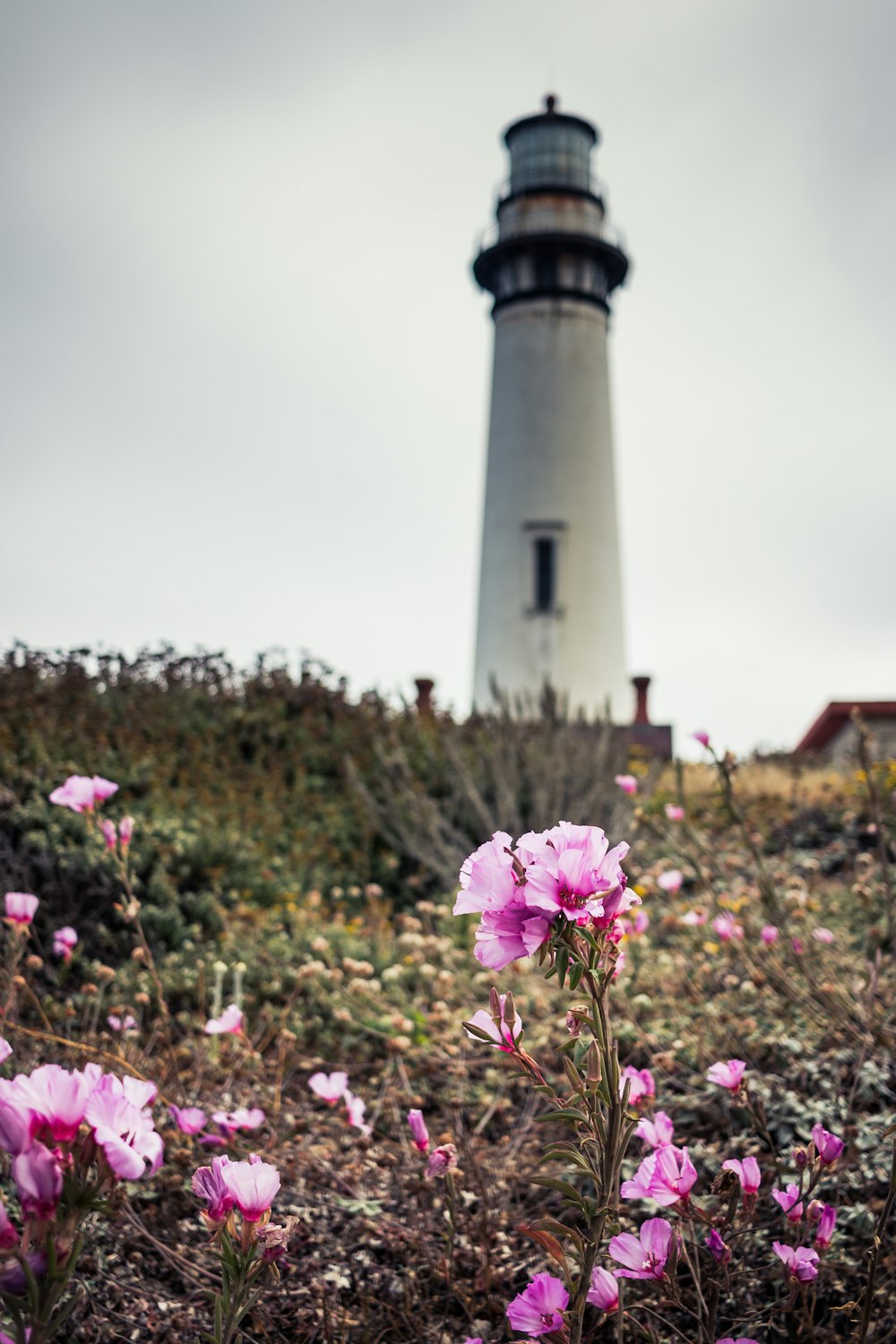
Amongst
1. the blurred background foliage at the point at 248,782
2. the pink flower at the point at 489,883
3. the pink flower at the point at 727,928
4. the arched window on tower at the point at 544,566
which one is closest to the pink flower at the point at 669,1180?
the pink flower at the point at 489,883

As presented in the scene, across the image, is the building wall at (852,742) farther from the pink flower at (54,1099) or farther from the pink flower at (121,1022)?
the pink flower at (54,1099)

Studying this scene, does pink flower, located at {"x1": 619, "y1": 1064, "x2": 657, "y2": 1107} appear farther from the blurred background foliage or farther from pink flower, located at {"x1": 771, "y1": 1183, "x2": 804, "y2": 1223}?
the blurred background foliage

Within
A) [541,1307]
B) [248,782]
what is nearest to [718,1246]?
[541,1307]

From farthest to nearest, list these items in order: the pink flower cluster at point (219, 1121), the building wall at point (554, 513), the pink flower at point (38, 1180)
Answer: the building wall at point (554, 513), the pink flower cluster at point (219, 1121), the pink flower at point (38, 1180)

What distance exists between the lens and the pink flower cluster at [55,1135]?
3.16 feet

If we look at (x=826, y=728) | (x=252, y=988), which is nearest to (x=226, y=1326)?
(x=252, y=988)

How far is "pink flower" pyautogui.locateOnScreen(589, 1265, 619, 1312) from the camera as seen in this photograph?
57.5 inches

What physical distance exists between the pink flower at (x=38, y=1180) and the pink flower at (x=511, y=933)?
0.46m

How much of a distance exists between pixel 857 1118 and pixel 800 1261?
965 millimetres

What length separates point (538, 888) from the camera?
1.17 m

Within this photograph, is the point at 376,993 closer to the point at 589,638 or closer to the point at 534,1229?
the point at 534,1229

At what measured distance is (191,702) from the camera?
714cm

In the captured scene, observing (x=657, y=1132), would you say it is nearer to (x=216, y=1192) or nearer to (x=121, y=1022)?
(x=216, y=1192)

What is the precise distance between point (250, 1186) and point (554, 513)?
1440 cm
